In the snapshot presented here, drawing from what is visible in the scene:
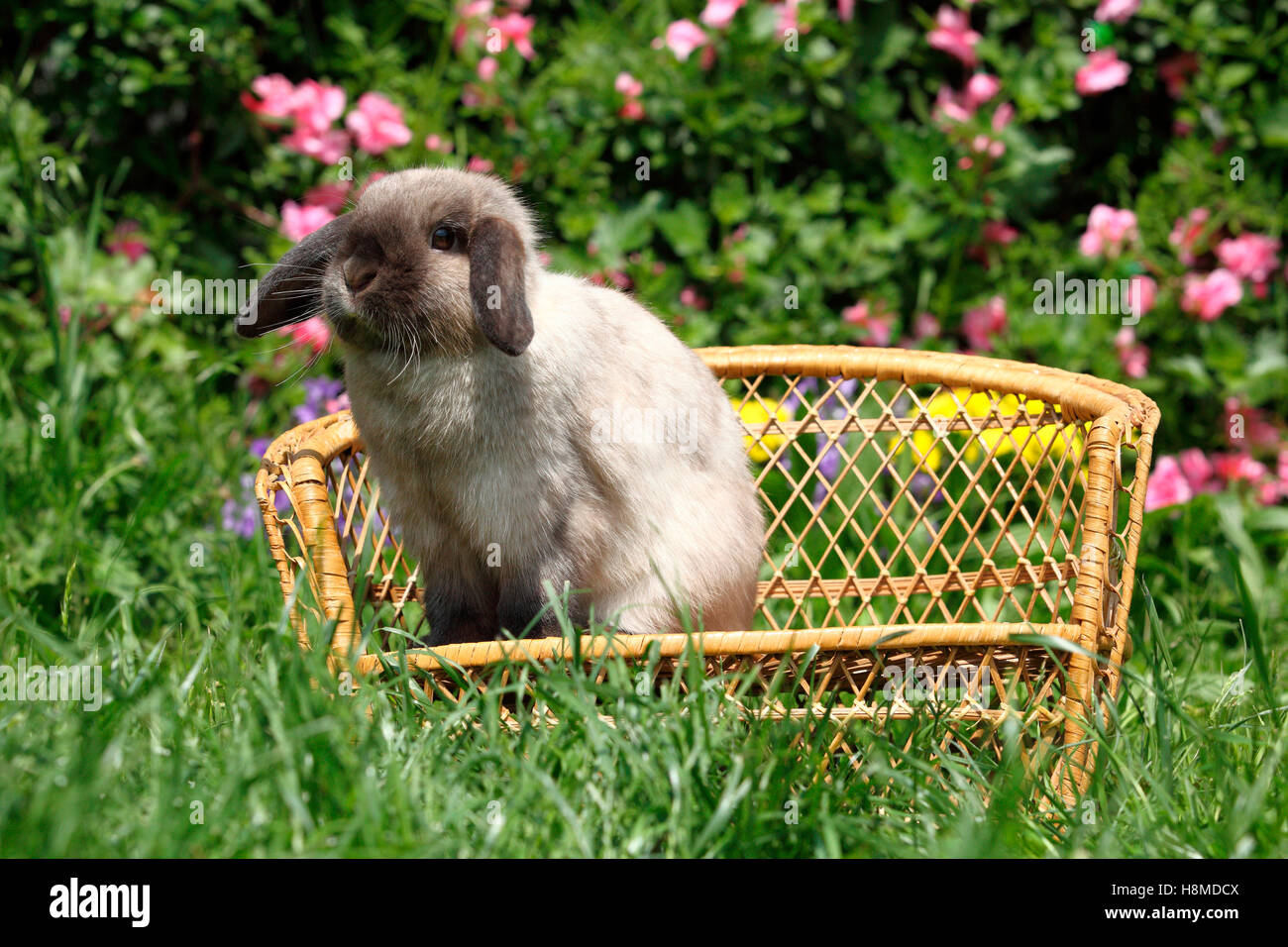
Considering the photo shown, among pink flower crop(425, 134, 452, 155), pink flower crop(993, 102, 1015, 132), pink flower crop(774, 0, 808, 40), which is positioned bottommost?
pink flower crop(425, 134, 452, 155)

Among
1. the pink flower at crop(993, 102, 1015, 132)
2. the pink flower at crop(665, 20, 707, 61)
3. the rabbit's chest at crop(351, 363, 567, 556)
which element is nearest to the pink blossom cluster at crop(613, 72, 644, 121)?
the pink flower at crop(665, 20, 707, 61)

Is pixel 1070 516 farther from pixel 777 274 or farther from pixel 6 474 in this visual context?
pixel 6 474

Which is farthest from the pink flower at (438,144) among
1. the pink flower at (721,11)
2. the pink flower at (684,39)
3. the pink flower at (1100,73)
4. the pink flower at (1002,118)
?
the pink flower at (1100,73)

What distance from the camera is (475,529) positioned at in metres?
2.14

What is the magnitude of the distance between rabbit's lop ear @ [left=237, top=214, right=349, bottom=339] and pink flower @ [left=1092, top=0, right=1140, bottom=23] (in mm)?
2759

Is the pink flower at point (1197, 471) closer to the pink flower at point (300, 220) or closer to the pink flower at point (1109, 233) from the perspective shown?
the pink flower at point (1109, 233)

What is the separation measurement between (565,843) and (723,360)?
1617 mm

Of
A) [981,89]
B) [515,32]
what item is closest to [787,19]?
[981,89]

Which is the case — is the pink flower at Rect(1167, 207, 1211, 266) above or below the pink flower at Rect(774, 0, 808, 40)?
below

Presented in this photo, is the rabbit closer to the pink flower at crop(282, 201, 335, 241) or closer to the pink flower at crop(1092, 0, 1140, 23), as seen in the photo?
the pink flower at crop(282, 201, 335, 241)

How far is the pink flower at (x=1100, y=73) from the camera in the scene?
3.76 metres

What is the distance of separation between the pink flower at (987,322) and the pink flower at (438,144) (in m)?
1.76

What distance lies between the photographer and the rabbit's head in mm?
1953

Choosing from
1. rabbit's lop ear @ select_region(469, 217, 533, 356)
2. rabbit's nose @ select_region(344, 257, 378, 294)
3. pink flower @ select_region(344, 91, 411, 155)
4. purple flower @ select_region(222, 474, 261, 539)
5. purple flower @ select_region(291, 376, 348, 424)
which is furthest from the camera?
pink flower @ select_region(344, 91, 411, 155)
